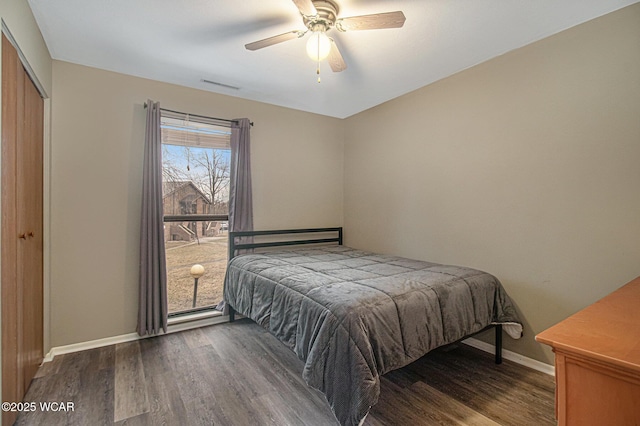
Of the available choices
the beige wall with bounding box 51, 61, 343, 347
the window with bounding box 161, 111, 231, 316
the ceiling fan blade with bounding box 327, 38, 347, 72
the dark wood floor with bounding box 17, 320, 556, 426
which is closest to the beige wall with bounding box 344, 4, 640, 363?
the dark wood floor with bounding box 17, 320, 556, 426

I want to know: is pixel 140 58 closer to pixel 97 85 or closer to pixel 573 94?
pixel 97 85

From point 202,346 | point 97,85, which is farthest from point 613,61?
point 97,85

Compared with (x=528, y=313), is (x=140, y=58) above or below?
above

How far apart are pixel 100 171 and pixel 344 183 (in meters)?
2.89

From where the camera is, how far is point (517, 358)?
2.49m

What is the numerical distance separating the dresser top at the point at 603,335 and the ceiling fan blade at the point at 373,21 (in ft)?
5.57

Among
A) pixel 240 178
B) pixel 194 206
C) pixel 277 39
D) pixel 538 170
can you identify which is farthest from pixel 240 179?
pixel 538 170

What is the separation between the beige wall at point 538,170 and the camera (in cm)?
200

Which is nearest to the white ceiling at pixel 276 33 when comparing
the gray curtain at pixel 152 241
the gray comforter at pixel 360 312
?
the gray curtain at pixel 152 241

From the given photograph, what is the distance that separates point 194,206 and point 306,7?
2360mm

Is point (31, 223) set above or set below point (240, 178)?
below

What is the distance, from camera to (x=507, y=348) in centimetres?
257

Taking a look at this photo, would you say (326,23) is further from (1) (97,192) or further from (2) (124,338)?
(2) (124,338)

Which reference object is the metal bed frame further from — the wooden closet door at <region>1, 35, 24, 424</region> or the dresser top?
the dresser top
